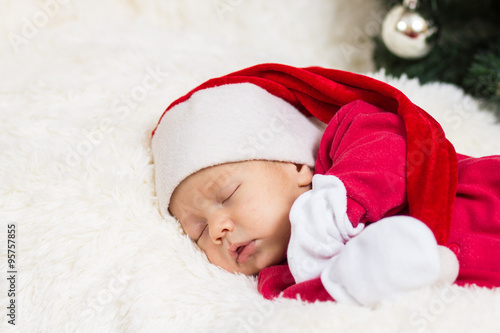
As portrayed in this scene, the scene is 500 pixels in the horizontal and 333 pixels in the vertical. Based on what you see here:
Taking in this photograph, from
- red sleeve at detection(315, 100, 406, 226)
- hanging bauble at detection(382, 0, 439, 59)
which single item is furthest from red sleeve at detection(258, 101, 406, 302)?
hanging bauble at detection(382, 0, 439, 59)

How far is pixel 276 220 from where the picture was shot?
3.24ft

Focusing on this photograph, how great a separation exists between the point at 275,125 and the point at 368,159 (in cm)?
25

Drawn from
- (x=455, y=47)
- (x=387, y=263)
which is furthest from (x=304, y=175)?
(x=455, y=47)

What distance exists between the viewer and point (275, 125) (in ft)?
3.61

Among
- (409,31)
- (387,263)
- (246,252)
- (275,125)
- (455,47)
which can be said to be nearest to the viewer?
(387,263)

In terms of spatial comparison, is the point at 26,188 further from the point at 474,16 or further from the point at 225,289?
the point at 474,16

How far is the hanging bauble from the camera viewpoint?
1440 mm

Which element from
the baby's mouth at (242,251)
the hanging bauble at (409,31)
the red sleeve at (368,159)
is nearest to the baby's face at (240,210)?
the baby's mouth at (242,251)

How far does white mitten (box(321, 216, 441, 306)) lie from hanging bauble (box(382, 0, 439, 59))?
862mm

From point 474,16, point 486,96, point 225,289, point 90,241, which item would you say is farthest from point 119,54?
point 474,16

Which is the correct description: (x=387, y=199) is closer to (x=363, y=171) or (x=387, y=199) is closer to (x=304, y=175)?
(x=363, y=171)

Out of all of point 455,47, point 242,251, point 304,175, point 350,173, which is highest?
point 455,47

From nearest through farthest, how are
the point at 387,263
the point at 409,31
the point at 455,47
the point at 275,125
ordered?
1. the point at 387,263
2. the point at 275,125
3. the point at 409,31
4. the point at 455,47

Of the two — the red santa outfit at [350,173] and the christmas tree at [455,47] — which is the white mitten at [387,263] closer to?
the red santa outfit at [350,173]
